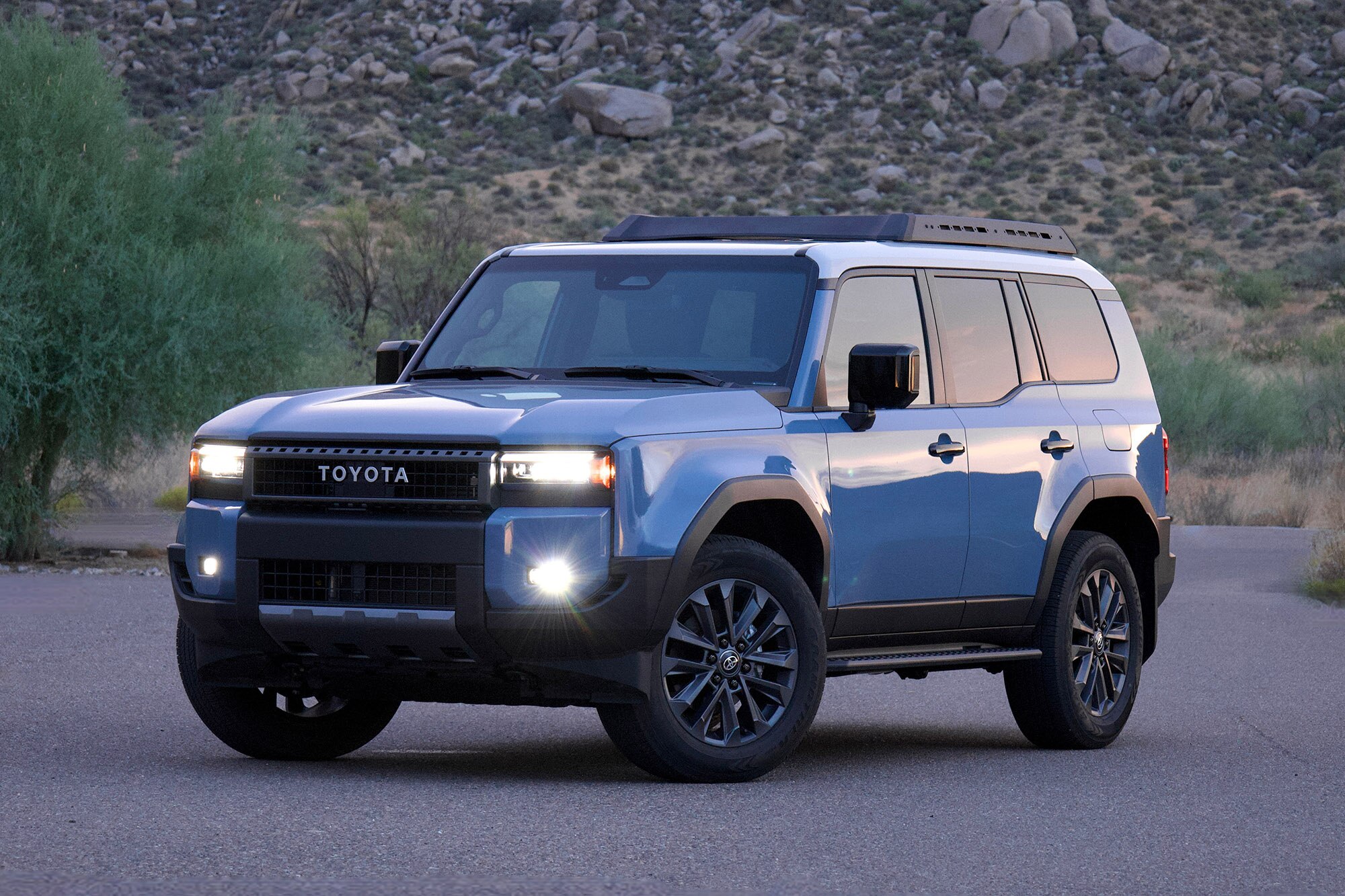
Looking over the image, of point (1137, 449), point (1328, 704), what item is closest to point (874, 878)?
point (1137, 449)

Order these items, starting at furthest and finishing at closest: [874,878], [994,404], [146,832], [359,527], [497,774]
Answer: [994,404]
[497,774]
[359,527]
[146,832]
[874,878]

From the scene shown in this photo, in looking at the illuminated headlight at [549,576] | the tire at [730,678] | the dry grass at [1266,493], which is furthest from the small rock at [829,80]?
the illuminated headlight at [549,576]

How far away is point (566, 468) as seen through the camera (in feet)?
24.7

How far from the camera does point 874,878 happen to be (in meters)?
6.30

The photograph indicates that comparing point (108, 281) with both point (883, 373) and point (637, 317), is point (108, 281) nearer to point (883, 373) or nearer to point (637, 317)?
point (637, 317)

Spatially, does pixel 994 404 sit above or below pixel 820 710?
above

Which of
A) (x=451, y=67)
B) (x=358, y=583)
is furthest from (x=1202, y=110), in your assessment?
(x=358, y=583)

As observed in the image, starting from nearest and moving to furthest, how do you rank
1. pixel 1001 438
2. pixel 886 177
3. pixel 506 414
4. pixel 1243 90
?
pixel 506 414 → pixel 1001 438 → pixel 886 177 → pixel 1243 90

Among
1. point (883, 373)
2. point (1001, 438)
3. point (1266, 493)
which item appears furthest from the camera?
point (1266, 493)

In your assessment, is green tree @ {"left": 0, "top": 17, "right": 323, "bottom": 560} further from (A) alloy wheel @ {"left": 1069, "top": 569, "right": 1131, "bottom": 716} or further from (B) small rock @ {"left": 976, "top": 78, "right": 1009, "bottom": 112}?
(B) small rock @ {"left": 976, "top": 78, "right": 1009, "bottom": 112}

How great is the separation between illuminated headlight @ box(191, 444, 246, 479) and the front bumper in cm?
14

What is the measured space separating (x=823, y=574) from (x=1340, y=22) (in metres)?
67.6

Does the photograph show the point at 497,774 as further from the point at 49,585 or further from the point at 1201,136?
the point at 1201,136

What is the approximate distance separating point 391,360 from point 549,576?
2.26m
